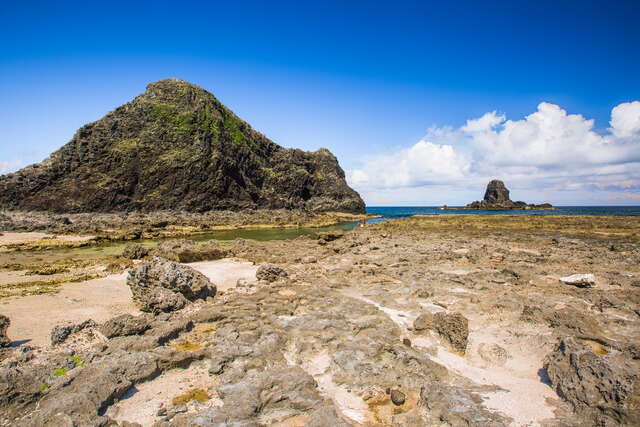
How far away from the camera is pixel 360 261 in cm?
1603

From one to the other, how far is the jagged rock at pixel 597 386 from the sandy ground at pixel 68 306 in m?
10.1

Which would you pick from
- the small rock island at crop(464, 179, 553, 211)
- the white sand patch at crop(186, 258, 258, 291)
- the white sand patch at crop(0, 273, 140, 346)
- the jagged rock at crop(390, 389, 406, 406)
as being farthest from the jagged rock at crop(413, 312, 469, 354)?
the small rock island at crop(464, 179, 553, 211)

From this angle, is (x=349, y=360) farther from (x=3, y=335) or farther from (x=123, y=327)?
(x=3, y=335)

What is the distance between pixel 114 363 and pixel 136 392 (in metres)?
0.71

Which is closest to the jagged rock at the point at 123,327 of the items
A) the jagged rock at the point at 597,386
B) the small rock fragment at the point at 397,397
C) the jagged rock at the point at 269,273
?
the jagged rock at the point at 269,273

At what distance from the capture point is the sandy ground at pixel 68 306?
7031mm

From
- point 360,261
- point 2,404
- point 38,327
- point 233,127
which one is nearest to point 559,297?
point 360,261

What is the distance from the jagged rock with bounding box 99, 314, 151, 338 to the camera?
6680 mm

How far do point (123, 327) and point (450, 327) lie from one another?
25.1ft

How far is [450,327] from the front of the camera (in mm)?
6711

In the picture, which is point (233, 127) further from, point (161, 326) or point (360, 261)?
point (161, 326)

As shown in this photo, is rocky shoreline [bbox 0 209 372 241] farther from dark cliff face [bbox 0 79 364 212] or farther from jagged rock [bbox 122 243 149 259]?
jagged rock [bbox 122 243 149 259]

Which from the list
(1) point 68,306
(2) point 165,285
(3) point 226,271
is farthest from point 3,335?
(3) point 226,271

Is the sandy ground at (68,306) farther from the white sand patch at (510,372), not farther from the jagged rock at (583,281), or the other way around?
the jagged rock at (583,281)
